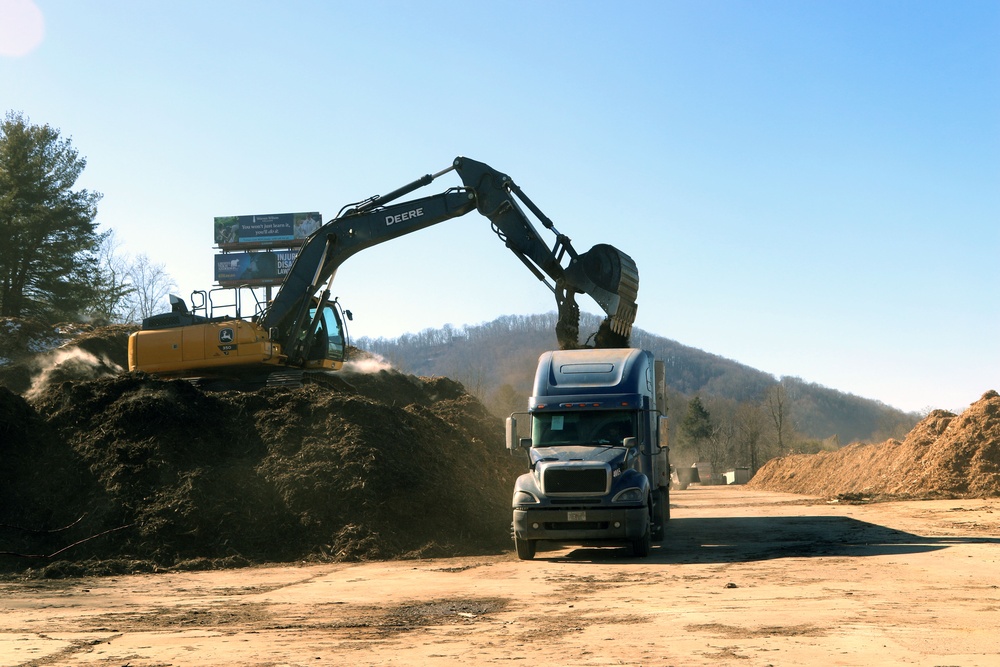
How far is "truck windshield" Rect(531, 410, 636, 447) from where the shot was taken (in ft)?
62.5

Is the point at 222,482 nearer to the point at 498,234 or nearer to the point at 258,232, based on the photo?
the point at 498,234

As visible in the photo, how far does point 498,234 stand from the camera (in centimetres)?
2520

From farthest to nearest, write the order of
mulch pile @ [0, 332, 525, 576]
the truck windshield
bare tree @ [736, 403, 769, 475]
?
bare tree @ [736, 403, 769, 475] → mulch pile @ [0, 332, 525, 576] → the truck windshield

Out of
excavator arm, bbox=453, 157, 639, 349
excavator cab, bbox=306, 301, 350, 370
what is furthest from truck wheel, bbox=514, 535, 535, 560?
excavator cab, bbox=306, 301, 350, 370

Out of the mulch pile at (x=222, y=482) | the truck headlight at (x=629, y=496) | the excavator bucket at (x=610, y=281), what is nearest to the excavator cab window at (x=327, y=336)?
the mulch pile at (x=222, y=482)

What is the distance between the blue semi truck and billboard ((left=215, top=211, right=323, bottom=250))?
6240cm

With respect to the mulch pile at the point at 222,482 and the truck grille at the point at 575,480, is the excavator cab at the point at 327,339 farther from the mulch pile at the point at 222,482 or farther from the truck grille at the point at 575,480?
the truck grille at the point at 575,480

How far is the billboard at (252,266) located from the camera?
79.1 m

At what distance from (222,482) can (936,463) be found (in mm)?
25797

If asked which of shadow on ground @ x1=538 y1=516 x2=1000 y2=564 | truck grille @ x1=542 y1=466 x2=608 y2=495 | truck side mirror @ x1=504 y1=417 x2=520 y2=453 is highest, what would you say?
truck side mirror @ x1=504 y1=417 x2=520 y2=453

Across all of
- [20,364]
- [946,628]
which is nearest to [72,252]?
[20,364]

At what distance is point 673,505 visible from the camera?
122 feet

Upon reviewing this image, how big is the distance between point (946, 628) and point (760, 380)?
639 ft

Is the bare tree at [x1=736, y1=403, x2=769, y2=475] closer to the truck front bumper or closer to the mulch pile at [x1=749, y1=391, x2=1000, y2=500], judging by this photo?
the mulch pile at [x1=749, y1=391, x2=1000, y2=500]
